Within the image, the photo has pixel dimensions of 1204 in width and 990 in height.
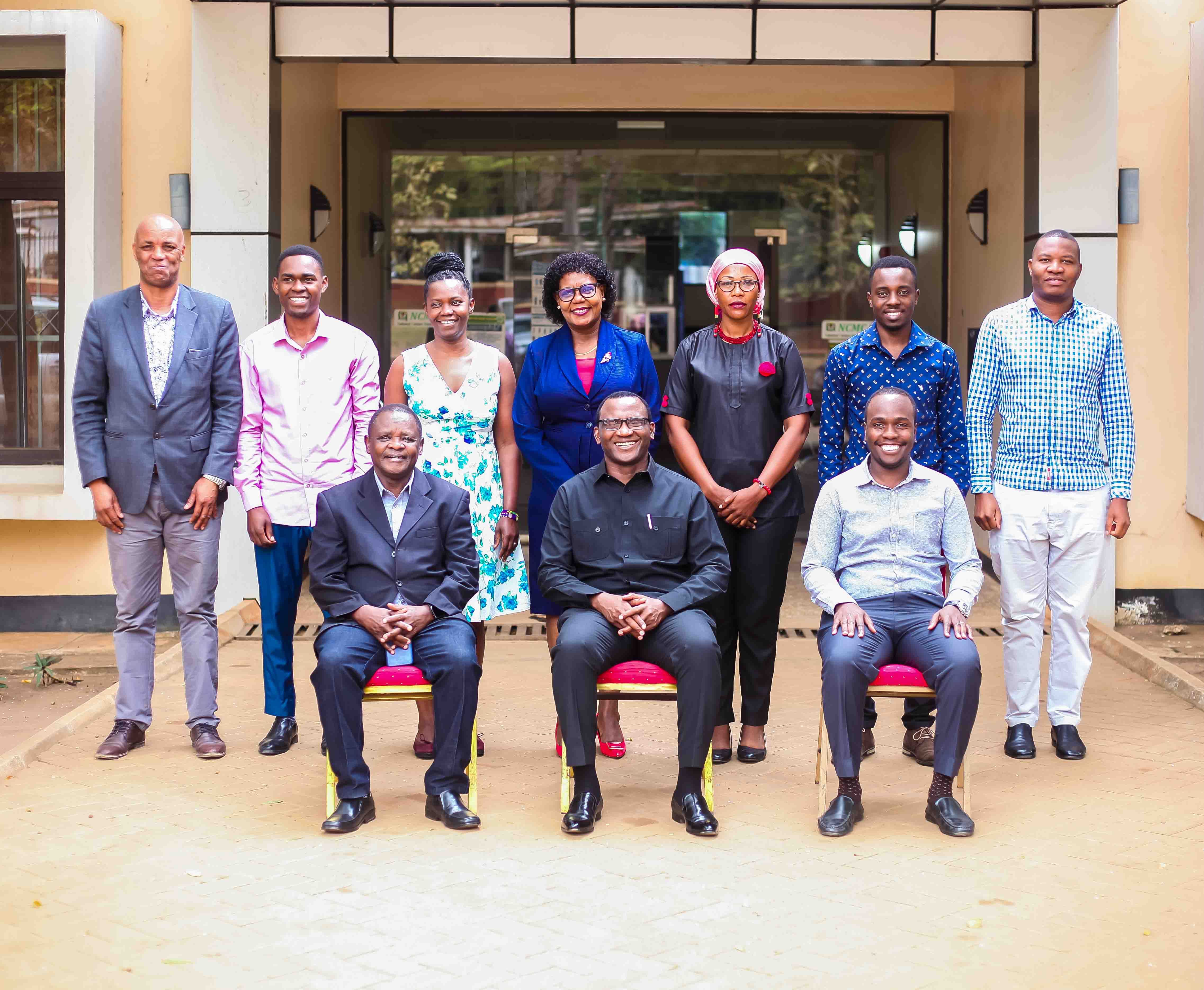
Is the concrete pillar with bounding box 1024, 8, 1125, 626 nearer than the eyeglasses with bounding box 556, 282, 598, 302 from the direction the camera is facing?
No

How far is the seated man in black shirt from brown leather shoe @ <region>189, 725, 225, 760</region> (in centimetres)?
153

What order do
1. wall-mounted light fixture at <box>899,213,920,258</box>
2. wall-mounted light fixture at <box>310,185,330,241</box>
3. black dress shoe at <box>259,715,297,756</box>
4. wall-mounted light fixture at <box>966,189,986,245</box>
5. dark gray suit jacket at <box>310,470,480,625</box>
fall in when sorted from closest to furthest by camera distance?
1. dark gray suit jacket at <box>310,470,480,625</box>
2. black dress shoe at <box>259,715,297,756</box>
3. wall-mounted light fixture at <box>310,185,330,241</box>
4. wall-mounted light fixture at <box>966,189,986,245</box>
5. wall-mounted light fixture at <box>899,213,920,258</box>

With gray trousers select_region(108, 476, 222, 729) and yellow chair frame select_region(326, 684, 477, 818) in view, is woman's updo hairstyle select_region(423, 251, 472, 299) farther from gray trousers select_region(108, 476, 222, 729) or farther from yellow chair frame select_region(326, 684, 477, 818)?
yellow chair frame select_region(326, 684, 477, 818)

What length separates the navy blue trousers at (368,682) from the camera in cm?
463

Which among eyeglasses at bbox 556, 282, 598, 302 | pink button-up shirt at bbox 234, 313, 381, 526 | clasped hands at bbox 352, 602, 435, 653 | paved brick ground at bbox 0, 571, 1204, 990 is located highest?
eyeglasses at bbox 556, 282, 598, 302

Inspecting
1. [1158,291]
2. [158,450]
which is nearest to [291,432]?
[158,450]

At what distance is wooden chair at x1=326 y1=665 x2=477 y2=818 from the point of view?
471cm

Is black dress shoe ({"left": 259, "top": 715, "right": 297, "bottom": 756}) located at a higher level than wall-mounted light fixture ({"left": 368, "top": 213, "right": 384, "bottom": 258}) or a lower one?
lower

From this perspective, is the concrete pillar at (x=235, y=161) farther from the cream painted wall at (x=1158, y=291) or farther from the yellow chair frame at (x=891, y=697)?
the cream painted wall at (x=1158, y=291)

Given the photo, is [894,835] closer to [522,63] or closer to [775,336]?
[775,336]

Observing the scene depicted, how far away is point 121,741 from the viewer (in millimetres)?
5520

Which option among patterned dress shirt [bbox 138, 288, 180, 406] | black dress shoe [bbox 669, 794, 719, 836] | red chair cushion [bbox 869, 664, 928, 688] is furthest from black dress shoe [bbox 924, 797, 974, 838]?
patterned dress shirt [bbox 138, 288, 180, 406]

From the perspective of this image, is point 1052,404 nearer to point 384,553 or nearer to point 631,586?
point 631,586

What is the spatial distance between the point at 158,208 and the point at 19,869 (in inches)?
191
